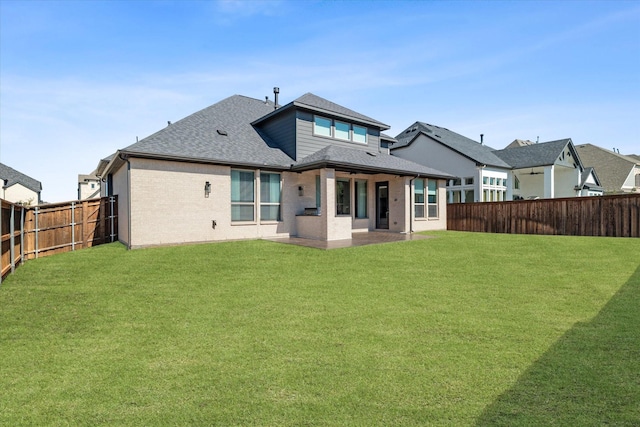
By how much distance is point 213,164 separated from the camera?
1291 centimetres

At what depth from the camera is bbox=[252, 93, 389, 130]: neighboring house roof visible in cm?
1525

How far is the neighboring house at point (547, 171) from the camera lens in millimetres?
26800

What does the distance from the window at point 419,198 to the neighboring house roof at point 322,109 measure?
3.74 meters

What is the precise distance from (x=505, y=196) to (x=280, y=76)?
2066 cm

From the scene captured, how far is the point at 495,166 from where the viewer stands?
25.6 metres

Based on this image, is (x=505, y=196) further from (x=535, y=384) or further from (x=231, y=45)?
(x=535, y=384)

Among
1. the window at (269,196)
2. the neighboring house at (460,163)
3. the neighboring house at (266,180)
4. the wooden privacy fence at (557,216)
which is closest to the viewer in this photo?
the neighboring house at (266,180)

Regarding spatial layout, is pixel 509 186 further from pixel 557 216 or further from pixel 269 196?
pixel 269 196

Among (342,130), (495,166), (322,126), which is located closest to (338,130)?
(342,130)

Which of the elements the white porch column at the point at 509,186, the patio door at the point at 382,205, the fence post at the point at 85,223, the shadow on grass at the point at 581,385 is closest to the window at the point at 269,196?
the patio door at the point at 382,205

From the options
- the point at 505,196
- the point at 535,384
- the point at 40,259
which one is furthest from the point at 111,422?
the point at 505,196

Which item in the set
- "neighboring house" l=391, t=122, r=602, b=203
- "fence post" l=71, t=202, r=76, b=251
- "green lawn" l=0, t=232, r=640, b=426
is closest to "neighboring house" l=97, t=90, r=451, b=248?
"fence post" l=71, t=202, r=76, b=251

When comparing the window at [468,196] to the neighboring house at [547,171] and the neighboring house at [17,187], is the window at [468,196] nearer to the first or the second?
the neighboring house at [547,171]

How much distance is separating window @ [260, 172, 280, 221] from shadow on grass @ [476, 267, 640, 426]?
37.9 ft
